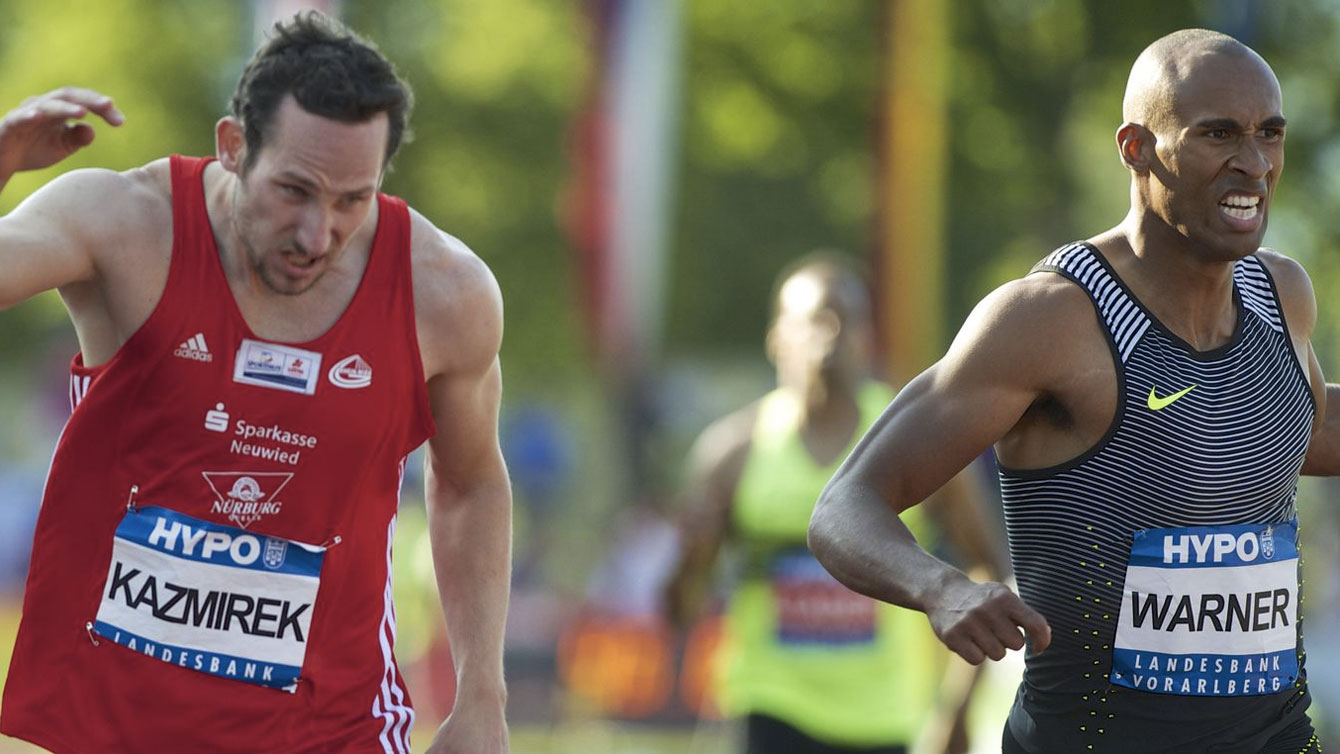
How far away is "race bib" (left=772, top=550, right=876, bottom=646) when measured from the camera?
721cm

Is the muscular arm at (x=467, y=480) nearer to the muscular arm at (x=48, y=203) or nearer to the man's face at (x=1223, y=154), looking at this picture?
the muscular arm at (x=48, y=203)

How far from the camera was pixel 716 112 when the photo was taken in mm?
29250

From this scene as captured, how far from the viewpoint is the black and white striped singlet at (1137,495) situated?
400 cm

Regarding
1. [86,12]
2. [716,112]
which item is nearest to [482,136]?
[716,112]

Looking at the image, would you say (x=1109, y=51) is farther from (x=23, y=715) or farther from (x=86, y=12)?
(x=23, y=715)

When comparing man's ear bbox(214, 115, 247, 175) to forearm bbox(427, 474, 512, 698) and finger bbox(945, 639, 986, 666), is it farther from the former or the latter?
finger bbox(945, 639, 986, 666)

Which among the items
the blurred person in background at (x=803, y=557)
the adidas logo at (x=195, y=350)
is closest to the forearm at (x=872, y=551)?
the adidas logo at (x=195, y=350)

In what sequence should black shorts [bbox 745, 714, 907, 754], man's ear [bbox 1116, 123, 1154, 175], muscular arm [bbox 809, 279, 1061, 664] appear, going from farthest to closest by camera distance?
black shorts [bbox 745, 714, 907, 754], man's ear [bbox 1116, 123, 1154, 175], muscular arm [bbox 809, 279, 1061, 664]

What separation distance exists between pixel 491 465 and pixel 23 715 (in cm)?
111

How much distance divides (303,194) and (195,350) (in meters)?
0.39

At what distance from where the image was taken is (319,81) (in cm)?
405

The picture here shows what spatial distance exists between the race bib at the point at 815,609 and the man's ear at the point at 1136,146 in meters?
3.18

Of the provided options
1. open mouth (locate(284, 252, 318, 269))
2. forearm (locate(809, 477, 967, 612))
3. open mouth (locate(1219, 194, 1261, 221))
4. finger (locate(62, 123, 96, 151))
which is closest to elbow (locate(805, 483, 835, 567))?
forearm (locate(809, 477, 967, 612))

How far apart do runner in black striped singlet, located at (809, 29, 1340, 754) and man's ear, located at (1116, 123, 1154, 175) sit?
37 millimetres
